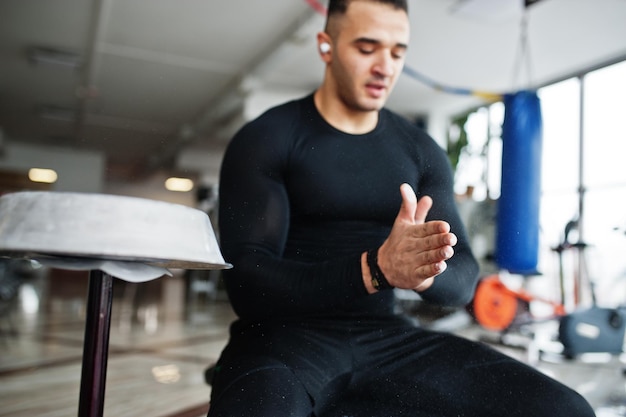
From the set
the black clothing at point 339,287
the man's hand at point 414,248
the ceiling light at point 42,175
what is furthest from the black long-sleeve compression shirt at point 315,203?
the ceiling light at point 42,175

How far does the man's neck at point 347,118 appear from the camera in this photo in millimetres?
804

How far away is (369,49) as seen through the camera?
74 cm

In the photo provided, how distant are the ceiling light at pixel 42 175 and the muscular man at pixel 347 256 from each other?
221 mm

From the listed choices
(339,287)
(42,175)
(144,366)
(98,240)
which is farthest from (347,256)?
(144,366)

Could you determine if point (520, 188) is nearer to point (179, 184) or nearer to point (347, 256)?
point (347, 256)

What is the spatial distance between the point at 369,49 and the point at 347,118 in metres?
0.11

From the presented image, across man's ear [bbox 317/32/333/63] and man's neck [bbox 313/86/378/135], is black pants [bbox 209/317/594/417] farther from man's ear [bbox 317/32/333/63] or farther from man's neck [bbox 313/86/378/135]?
man's ear [bbox 317/32/333/63]

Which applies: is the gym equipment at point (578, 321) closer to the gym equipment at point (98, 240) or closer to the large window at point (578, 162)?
the large window at point (578, 162)

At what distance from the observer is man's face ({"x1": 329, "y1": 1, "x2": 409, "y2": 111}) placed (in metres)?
0.74

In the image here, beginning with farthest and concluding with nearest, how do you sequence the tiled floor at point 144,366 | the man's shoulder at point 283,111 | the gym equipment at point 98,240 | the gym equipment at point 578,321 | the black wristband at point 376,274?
A: 1. the tiled floor at point 144,366
2. the gym equipment at point 578,321
3. the man's shoulder at point 283,111
4. the black wristband at point 376,274
5. the gym equipment at point 98,240

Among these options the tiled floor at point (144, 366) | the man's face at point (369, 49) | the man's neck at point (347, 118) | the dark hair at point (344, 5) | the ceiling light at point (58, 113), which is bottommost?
the tiled floor at point (144, 366)

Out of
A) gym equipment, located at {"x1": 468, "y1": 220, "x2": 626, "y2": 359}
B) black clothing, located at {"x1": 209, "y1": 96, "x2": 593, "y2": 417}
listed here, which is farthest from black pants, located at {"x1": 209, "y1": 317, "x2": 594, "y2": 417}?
gym equipment, located at {"x1": 468, "y1": 220, "x2": 626, "y2": 359}

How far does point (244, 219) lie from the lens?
741 millimetres

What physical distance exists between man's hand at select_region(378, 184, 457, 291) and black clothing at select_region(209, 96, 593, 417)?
7 centimetres
